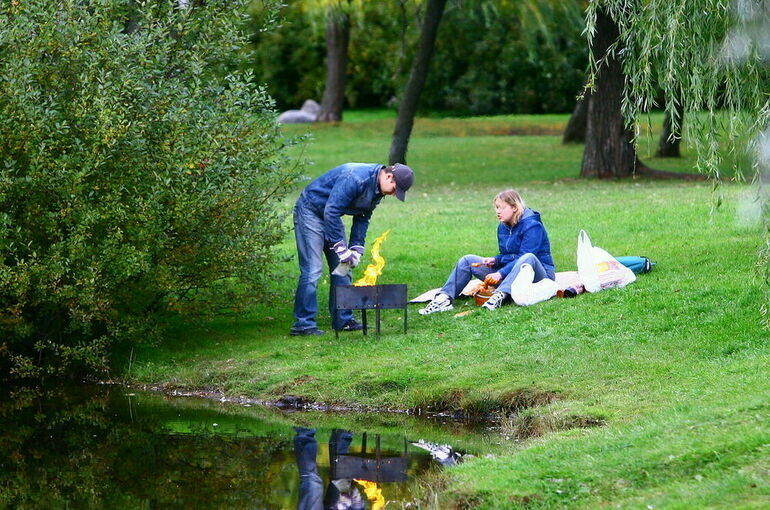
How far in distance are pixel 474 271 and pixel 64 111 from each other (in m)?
4.49

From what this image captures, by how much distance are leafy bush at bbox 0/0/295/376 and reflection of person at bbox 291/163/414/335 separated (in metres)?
0.55

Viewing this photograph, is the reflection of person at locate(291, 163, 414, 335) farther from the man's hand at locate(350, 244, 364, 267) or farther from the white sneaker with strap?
the white sneaker with strap

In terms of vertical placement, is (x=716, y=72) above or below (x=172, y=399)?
above

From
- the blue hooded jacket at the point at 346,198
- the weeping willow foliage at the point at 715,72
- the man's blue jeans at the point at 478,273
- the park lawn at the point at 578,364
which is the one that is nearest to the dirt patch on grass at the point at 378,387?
the park lawn at the point at 578,364

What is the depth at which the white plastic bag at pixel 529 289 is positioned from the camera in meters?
11.9

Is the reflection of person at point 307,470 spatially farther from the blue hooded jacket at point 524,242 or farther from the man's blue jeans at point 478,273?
the blue hooded jacket at point 524,242

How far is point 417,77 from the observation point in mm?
25219

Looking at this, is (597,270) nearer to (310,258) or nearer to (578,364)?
(578,364)

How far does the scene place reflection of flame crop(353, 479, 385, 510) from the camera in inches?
293

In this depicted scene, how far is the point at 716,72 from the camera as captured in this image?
28.8ft

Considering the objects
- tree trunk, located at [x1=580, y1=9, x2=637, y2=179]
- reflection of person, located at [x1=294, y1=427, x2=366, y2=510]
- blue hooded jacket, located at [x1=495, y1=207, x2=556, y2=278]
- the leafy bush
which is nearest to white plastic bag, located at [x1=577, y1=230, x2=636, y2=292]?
blue hooded jacket, located at [x1=495, y1=207, x2=556, y2=278]

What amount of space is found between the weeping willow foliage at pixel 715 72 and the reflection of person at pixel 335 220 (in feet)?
9.15

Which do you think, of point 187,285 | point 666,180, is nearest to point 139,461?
point 187,285

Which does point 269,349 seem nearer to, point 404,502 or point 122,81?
point 122,81
